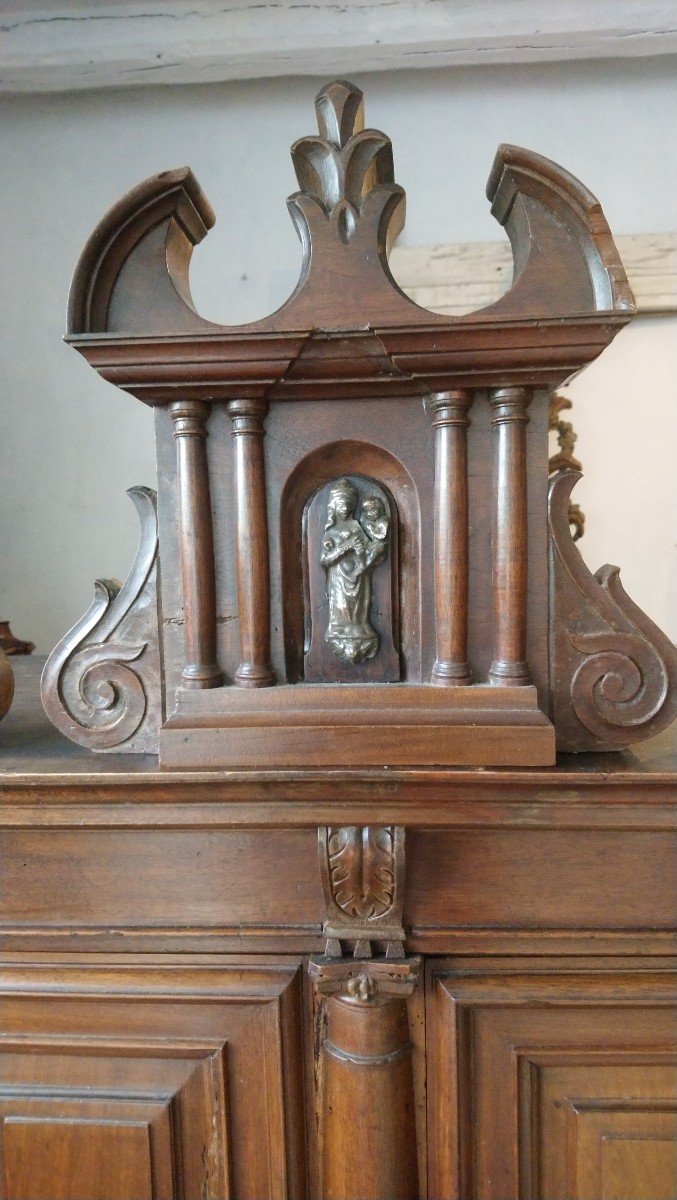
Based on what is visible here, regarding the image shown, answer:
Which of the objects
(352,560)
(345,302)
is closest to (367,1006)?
(352,560)

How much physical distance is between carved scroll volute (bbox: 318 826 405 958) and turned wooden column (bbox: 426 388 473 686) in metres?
0.19

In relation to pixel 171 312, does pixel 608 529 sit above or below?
below

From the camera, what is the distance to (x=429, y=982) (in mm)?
722

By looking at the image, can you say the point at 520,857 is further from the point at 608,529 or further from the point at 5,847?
the point at 608,529

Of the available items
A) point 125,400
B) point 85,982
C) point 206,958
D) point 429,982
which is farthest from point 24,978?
point 125,400

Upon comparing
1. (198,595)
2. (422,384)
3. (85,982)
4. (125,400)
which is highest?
(125,400)

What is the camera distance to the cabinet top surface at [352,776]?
660 millimetres

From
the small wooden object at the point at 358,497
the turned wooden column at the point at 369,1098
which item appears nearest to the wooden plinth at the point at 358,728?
the small wooden object at the point at 358,497

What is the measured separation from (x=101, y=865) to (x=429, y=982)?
393 millimetres

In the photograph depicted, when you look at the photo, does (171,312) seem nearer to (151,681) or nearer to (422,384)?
(422,384)

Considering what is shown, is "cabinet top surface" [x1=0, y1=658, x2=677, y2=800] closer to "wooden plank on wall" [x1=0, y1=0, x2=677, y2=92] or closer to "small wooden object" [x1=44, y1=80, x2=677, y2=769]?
"small wooden object" [x1=44, y1=80, x2=677, y2=769]

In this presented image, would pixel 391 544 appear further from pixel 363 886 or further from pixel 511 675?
pixel 363 886

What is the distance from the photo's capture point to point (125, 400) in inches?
53.3

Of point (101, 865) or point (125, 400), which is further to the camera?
point (125, 400)
